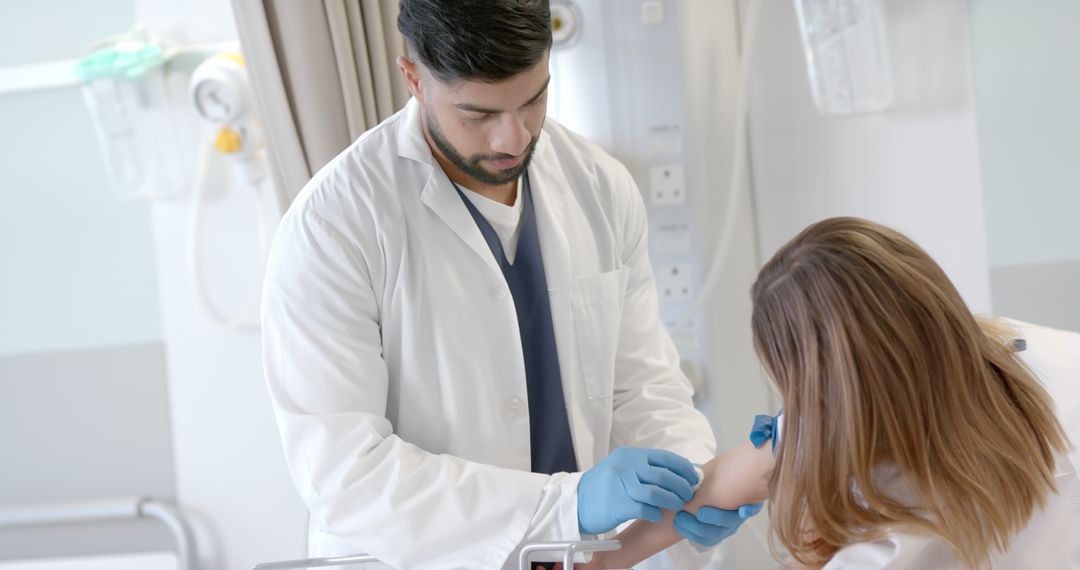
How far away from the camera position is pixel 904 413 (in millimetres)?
1015

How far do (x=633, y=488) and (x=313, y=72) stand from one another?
104 centimetres

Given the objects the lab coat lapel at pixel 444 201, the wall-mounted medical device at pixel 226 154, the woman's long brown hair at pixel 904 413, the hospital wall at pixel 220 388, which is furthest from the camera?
the hospital wall at pixel 220 388

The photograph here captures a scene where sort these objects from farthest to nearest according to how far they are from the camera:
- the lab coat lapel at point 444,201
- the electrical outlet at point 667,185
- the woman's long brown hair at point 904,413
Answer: the electrical outlet at point 667,185, the lab coat lapel at point 444,201, the woman's long brown hair at point 904,413

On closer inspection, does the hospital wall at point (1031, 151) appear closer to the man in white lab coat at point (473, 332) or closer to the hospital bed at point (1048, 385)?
the man in white lab coat at point (473, 332)

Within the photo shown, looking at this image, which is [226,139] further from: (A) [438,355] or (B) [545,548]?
(B) [545,548]

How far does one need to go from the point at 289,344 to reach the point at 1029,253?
1.40m

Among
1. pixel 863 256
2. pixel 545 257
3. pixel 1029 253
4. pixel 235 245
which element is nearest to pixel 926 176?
pixel 1029 253

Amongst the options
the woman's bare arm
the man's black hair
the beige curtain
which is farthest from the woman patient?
the beige curtain

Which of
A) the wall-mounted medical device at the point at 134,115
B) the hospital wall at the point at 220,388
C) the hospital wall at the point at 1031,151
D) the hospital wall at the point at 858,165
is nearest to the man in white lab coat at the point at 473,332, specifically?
the hospital wall at the point at 858,165

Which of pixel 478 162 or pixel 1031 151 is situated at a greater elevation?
pixel 478 162

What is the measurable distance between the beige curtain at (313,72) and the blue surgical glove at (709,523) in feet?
3.23

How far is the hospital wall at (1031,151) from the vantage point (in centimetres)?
190

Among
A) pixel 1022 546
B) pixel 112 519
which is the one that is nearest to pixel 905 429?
pixel 1022 546

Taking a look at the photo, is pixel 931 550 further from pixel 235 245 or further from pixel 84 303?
pixel 84 303
